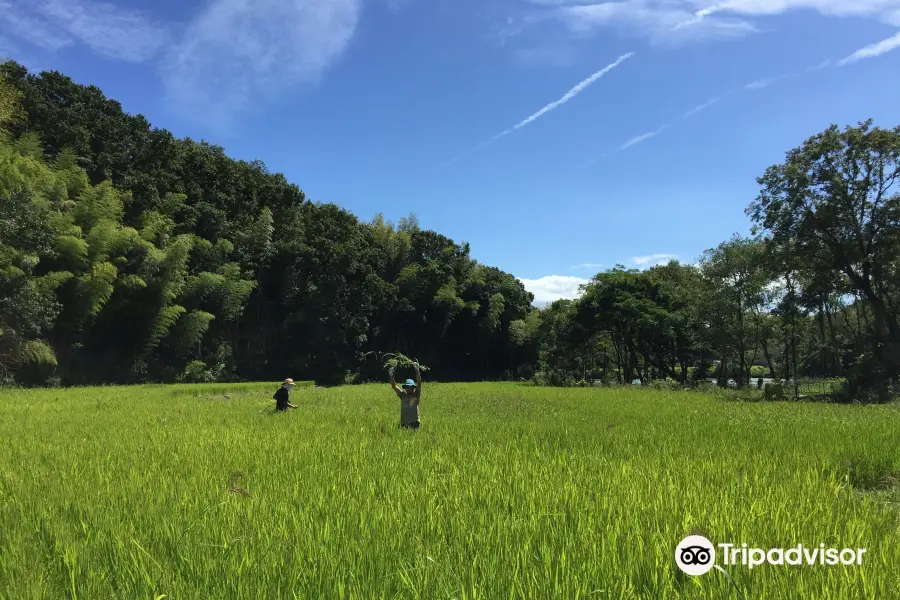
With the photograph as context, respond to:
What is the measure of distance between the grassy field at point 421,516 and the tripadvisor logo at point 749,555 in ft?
0.23

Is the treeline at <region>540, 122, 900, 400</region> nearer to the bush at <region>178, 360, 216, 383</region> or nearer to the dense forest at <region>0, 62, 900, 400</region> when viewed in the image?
the dense forest at <region>0, 62, 900, 400</region>

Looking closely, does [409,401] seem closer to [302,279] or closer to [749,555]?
[749,555]

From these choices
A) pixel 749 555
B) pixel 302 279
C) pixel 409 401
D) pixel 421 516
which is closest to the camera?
pixel 749 555

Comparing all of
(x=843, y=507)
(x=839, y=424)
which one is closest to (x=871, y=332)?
(x=839, y=424)

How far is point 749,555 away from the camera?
2766mm

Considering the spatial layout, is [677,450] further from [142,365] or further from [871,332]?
[142,365]

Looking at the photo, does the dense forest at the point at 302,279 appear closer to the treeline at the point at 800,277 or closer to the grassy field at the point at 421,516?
the treeline at the point at 800,277

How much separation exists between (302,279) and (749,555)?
3369 centimetres

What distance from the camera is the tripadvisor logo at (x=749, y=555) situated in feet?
8.50

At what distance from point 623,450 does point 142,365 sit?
27.7 meters

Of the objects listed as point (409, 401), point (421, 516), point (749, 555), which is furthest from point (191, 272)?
point (749, 555)

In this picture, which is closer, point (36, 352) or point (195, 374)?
point (36, 352)

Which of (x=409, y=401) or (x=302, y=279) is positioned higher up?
(x=302, y=279)

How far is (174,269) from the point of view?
82.5 ft
